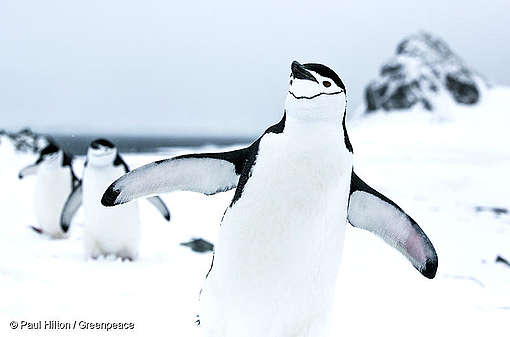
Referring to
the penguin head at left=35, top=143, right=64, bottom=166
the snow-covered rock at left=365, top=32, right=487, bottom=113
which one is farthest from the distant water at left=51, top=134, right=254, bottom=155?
the snow-covered rock at left=365, top=32, right=487, bottom=113

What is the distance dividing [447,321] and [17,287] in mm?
2777

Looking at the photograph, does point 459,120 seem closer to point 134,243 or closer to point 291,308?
point 134,243

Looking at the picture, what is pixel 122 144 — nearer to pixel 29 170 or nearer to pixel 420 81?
pixel 420 81

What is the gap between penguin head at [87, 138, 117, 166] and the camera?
4293 mm

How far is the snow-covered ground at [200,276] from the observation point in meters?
2.92

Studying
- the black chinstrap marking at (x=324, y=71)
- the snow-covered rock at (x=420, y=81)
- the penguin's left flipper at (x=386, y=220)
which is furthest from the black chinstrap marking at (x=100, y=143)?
the snow-covered rock at (x=420, y=81)

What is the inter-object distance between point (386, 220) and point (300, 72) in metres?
0.83

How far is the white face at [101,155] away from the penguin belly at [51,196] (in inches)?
71.2

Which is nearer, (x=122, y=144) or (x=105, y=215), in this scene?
(x=105, y=215)

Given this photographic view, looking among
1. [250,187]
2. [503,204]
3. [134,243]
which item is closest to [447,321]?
[250,187]

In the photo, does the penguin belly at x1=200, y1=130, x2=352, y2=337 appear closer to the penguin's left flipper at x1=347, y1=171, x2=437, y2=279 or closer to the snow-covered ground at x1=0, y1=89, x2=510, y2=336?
the penguin's left flipper at x1=347, y1=171, x2=437, y2=279

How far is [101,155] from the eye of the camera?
4.31 m

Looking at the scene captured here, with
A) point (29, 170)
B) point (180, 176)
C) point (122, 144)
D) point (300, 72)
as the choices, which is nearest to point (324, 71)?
point (300, 72)

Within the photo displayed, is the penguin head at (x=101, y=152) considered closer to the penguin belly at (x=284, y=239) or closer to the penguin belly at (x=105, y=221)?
the penguin belly at (x=105, y=221)
